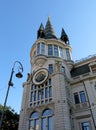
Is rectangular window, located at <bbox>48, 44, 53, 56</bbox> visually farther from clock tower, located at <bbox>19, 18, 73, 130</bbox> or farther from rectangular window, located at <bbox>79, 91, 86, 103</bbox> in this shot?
rectangular window, located at <bbox>79, 91, 86, 103</bbox>

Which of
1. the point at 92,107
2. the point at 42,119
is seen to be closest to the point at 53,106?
the point at 42,119

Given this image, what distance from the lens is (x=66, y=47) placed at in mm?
34344

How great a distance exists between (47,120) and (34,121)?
7.60 ft

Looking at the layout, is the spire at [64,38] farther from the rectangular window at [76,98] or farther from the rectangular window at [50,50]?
the rectangular window at [76,98]

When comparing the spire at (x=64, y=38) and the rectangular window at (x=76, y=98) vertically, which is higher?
the spire at (x=64, y=38)

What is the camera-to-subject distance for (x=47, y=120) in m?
21.1

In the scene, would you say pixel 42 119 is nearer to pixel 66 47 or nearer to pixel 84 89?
pixel 84 89


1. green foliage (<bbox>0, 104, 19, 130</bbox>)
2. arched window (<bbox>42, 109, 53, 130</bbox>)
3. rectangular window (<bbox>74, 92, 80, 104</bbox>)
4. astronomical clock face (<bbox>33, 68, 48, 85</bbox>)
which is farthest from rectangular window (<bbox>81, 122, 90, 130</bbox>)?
green foliage (<bbox>0, 104, 19, 130</bbox>)

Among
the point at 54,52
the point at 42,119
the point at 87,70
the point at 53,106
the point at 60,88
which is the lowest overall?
the point at 42,119

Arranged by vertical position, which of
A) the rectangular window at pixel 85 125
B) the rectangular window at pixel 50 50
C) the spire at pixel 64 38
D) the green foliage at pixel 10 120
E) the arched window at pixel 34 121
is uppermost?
the spire at pixel 64 38

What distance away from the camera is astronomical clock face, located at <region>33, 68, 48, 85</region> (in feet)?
86.3

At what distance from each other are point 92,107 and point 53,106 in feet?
18.8

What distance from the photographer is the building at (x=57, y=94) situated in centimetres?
2080

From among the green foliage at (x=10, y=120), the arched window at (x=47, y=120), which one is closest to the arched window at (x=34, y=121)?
the arched window at (x=47, y=120)
